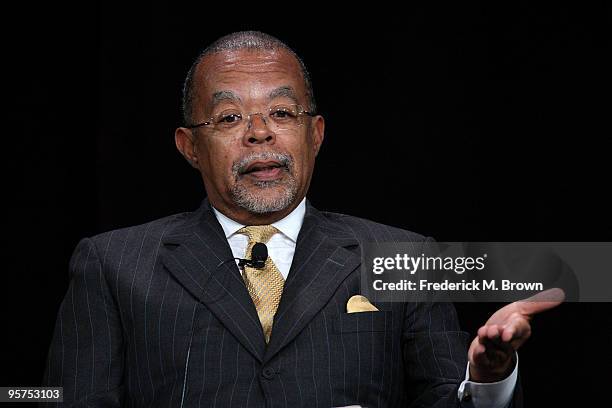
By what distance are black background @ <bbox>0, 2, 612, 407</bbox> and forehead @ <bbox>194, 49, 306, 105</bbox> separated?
48 centimetres

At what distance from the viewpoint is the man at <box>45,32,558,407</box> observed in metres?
2.41

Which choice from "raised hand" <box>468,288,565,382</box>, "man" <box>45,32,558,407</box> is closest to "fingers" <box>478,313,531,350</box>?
"raised hand" <box>468,288,565,382</box>

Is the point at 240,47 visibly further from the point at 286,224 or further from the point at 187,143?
the point at 286,224

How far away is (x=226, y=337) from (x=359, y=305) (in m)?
0.32

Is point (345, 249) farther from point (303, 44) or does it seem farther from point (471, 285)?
point (303, 44)

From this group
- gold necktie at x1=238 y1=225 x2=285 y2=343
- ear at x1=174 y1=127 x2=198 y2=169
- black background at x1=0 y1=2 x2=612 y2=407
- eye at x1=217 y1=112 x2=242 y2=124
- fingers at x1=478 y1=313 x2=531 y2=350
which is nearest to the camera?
fingers at x1=478 y1=313 x2=531 y2=350

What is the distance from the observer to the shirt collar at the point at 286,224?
266 centimetres

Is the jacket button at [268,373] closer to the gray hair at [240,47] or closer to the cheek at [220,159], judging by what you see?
the cheek at [220,159]

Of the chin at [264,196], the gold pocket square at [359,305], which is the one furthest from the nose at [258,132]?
the gold pocket square at [359,305]

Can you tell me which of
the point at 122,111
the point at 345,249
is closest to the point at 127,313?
the point at 345,249

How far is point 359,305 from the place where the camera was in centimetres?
251

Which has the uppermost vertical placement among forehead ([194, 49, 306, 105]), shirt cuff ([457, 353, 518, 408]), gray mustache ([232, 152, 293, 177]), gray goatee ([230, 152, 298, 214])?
forehead ([194, 49, 306, 105])

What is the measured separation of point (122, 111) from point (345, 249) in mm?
937

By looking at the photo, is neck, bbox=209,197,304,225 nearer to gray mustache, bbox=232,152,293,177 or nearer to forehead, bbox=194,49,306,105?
gray mustache, bbox=232,152,293,177
